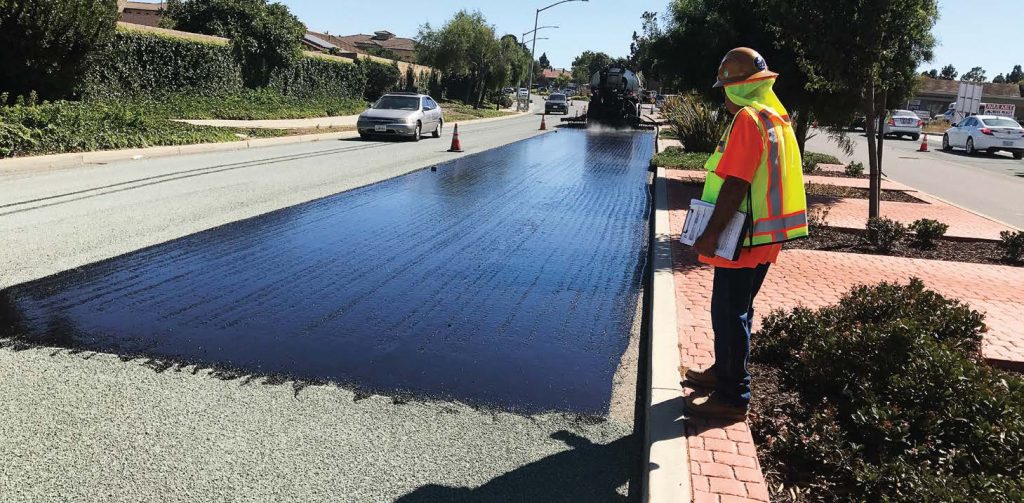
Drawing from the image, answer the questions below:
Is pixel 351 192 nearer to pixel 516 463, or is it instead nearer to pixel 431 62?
pixel 516 463

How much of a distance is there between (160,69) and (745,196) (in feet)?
85.5

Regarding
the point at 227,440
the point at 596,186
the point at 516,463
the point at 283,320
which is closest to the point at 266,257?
the point at 283,320

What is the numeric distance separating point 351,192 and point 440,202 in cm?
146

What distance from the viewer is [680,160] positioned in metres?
17.0

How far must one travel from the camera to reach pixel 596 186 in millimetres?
13312

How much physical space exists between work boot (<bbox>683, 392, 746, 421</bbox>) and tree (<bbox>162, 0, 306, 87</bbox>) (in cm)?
2990

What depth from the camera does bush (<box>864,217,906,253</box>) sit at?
8.55m

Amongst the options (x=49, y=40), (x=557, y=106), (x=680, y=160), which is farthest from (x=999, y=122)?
(x=49, y=40)

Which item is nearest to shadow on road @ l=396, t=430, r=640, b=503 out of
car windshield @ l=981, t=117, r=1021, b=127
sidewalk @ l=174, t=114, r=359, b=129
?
sidewalk @ l=174, t=114, r=359, b=129

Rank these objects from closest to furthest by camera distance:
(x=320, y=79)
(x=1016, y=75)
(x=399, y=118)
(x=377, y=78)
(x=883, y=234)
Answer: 1. (x=883, y=234)
2. (x=399, y=118)
3. (x=320, y=79)
4. (x=377, y=78)
5. (x=1016, y=75)

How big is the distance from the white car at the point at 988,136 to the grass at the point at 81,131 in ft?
84.1

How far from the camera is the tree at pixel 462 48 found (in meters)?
53.3

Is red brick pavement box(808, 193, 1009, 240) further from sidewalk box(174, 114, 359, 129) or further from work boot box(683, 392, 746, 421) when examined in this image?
sidewalk box(174, 114, 359, 129)

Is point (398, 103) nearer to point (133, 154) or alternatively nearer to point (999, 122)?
point (133, 154)
